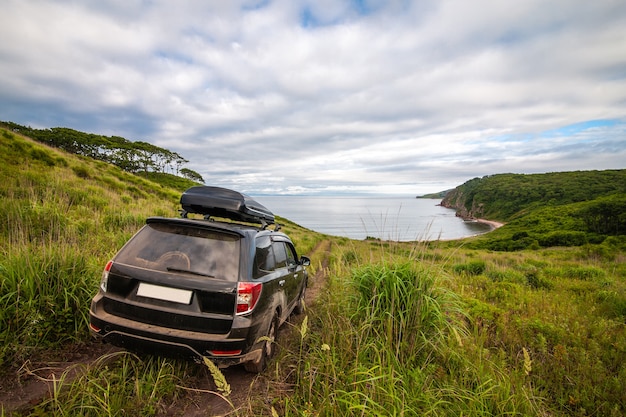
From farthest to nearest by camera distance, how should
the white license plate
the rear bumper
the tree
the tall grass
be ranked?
the tree → the white license plate → the rear bumper → the tall grass

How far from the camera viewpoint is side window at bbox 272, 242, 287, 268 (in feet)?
14.6

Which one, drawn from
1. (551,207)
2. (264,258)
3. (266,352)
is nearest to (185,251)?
(264,258)

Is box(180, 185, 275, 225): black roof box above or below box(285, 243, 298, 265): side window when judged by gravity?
above

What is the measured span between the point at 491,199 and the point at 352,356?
145962 mm

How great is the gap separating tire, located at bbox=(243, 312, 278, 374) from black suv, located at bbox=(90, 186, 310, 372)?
2cm

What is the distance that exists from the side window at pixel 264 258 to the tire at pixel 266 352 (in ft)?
2.14

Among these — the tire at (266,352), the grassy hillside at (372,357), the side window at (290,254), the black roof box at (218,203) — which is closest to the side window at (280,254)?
the side window at (290,254)

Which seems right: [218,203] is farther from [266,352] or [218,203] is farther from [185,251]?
[266,352]

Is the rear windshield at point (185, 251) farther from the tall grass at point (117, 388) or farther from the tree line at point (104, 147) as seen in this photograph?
the tree line at point (104, 147)

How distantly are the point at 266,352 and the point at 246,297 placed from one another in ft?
3.64

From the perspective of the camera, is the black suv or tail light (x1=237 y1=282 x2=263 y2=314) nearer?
the black suv

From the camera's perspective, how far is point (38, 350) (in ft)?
11.1

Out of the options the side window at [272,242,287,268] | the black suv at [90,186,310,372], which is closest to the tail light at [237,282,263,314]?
the black suv at [90,186,310,372]

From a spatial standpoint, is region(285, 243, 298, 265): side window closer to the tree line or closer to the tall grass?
the tall grass
